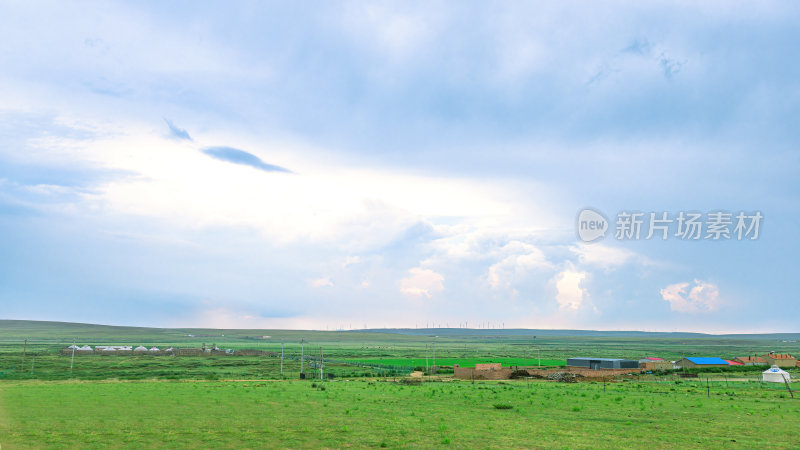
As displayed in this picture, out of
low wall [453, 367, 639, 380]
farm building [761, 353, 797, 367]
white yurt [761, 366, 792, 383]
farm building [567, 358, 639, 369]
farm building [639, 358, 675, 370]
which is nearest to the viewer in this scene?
white yurt [761, 366, 792, 383]

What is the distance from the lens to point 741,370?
97.7 m

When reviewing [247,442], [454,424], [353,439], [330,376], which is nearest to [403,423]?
[454,424]

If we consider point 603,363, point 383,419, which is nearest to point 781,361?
point 603,363

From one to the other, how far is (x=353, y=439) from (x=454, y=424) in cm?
733

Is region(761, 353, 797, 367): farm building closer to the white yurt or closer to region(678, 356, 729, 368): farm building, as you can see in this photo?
region(678, 356, 729, 368): farm building

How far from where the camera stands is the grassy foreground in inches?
1023

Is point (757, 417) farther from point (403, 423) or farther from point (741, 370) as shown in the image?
point (741, 370)

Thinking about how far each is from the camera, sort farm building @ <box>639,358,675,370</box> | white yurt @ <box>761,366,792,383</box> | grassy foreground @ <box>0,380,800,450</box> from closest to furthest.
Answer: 1. grassy foreground @ <box>0,380,800,450</box>
2. white yurt @ <box>761,366,792,383</box>
3. farm building @ <box>639,358,675,370</box>

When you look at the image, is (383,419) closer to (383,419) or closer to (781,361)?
(383,419)

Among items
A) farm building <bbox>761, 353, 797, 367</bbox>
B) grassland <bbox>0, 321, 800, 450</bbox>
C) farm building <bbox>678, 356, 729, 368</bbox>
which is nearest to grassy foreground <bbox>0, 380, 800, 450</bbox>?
grassland <bbox>0, 321, 800, 450</bbox>

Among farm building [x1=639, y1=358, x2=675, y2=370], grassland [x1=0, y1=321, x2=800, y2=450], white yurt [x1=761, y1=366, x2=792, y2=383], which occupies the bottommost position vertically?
farm building [x1=639, y1=358, x2=675, y2=370]

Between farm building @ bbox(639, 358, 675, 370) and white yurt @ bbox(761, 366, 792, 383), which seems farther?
farm building @ bbox(639, 358, 675, 370)

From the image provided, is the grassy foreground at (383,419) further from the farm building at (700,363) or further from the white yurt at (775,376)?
the farm building at (700,363)

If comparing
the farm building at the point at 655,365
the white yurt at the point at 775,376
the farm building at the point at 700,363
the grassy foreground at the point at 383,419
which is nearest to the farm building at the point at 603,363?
the farm building at the point at 655,365
